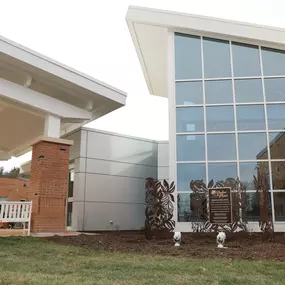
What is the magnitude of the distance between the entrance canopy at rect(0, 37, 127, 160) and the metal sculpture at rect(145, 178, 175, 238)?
133 inches

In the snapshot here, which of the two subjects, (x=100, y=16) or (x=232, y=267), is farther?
(x=100, y=16)

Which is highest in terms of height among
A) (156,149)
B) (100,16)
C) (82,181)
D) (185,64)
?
(100,16)

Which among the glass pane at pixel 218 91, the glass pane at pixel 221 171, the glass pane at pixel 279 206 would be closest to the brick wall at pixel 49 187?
the glass pane at pixel 221 171

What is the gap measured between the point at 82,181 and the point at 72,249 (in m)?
7.69

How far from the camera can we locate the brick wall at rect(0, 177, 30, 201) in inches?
759

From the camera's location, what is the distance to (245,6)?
39.7ft

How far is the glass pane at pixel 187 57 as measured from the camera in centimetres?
1409

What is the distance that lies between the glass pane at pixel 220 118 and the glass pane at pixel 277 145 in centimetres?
138

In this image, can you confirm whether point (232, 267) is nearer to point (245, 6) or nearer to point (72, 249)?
point (72, 249)

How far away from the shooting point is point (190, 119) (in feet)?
44.4

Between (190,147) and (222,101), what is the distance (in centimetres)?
209

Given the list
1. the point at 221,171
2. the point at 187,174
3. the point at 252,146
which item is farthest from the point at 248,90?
the point at 187,174

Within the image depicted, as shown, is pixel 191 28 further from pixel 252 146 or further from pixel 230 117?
pixel 252 146

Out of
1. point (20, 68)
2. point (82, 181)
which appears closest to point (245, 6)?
point (20, 68)
